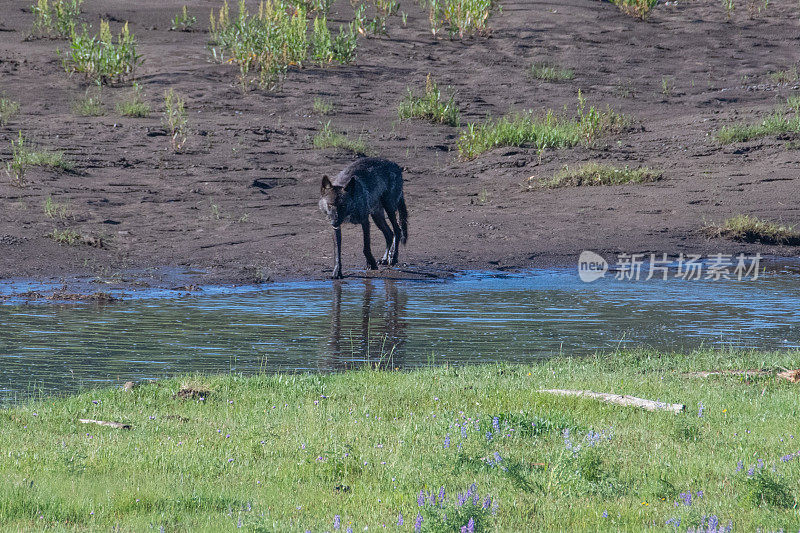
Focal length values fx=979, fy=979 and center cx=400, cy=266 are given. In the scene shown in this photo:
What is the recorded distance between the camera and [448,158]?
75.9 feet

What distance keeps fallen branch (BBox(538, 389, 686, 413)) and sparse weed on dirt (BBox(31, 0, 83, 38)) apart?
2563 cm

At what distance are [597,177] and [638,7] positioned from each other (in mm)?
16329

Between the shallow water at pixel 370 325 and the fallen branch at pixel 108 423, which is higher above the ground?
the fallen branch at pixel 108 423

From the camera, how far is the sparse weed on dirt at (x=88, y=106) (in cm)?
2327

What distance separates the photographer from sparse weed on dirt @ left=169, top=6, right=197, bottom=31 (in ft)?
105

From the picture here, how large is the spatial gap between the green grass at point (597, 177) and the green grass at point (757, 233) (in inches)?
124

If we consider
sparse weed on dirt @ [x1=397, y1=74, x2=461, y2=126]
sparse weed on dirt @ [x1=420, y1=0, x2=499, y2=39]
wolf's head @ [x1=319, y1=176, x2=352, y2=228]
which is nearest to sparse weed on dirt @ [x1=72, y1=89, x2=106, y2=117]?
sparse weed on dirt @ [x1=397, y1=74, x2=461, y2=126]

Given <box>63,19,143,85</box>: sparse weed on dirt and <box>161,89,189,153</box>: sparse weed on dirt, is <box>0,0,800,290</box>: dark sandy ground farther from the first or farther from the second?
<box>63,19,143,85</box>: sparse weed on dirt

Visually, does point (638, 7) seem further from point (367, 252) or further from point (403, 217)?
point (367, 252)

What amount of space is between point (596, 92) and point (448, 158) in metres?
6.92

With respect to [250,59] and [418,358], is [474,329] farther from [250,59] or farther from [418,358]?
[250,59]

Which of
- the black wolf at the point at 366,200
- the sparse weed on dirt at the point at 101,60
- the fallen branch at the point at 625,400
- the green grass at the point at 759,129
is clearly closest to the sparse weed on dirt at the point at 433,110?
the green grass at the point at 759,129

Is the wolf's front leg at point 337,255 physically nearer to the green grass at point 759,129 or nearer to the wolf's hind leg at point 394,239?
the wolf's hind leg at point 394,239

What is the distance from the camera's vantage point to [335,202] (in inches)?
572
